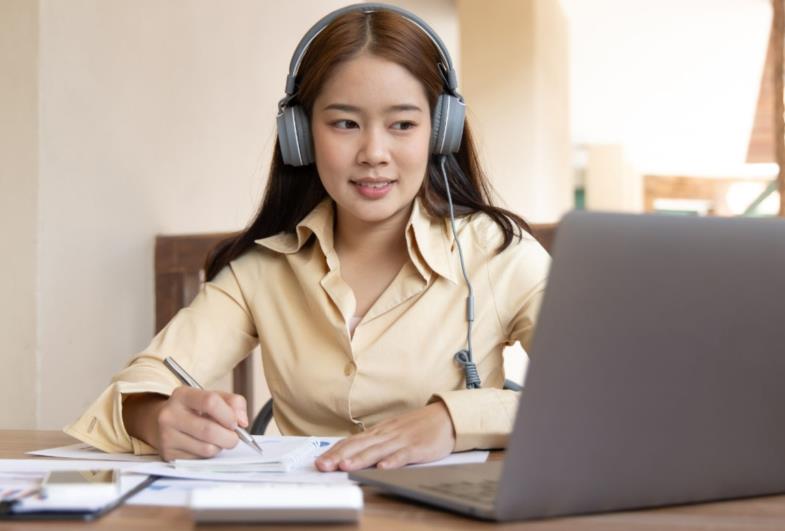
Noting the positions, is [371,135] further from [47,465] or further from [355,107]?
[47,465]

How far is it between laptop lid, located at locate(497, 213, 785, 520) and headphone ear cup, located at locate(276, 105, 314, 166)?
86cm

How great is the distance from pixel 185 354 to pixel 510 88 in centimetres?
518

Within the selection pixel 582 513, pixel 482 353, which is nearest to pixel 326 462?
pixel 582 513

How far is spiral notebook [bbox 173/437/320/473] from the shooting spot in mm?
992

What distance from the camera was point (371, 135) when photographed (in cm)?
143

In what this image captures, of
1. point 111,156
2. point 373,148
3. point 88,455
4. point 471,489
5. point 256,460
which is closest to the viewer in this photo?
point 471,489

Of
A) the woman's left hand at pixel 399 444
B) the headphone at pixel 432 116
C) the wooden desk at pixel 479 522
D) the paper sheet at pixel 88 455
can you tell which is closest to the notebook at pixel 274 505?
the wooden desk at pixel 479 522

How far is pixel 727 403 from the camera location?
2.60 feet

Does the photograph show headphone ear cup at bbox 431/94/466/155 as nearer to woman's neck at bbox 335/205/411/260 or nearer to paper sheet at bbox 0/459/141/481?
woman's neck at bbox 335/205/411/260

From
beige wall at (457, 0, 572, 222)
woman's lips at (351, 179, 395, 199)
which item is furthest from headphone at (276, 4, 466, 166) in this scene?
beige wall at (457, 0, 572, 222)

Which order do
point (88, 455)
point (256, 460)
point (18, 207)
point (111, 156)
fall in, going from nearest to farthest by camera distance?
point (256, 460) < point (88, 455) < point (18, 207) < point (111, 156)

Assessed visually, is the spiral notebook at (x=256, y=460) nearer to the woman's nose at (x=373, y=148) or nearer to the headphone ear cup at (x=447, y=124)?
the woman's nose at (x=373, y=148)

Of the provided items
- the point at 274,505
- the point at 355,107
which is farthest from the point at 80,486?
the point at 355,107

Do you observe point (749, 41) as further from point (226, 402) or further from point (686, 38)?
point (226, 402)
